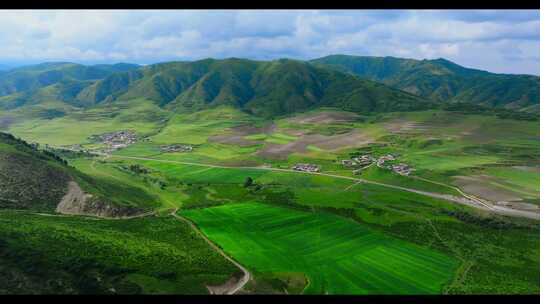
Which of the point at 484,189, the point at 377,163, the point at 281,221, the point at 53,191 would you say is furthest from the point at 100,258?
the point at 377,163

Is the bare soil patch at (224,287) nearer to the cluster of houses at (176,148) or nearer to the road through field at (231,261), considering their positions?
the road through field at (231,261)

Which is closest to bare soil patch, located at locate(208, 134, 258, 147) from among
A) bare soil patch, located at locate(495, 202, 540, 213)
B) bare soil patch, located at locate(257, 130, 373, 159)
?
bare soil patch, located at locate(257, 130, 373, 159)

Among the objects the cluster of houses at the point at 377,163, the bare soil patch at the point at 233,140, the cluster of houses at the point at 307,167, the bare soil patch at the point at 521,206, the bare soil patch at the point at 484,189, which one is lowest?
the bare soil patch at the point at 521,206

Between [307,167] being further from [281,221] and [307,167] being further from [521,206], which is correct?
[521,206]

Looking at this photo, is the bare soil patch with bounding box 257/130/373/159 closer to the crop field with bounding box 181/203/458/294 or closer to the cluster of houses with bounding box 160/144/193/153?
the cluster of houses with bounding box 160/144/193/153

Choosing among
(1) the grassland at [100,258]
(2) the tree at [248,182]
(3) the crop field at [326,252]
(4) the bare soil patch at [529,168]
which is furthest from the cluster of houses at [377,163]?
(1) the grassland at [100,258]
